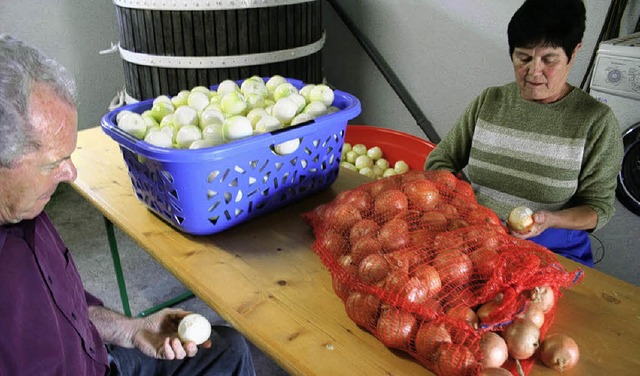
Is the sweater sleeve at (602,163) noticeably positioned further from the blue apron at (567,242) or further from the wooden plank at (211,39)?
the wooden plank at (211,39)

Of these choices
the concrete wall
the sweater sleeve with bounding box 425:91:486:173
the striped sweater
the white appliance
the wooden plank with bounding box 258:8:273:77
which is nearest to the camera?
the striped sweater

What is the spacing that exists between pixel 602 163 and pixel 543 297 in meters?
0.71

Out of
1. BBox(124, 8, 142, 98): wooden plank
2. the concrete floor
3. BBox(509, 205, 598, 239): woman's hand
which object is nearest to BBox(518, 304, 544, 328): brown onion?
BBox(509, 205, 598, 239): woman's hand

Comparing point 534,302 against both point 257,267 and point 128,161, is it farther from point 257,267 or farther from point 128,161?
point 128,161

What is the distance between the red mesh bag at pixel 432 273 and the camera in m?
0.77

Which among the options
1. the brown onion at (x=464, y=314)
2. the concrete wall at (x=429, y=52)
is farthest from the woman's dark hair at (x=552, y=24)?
the concrete wall at (x=429, y=52)

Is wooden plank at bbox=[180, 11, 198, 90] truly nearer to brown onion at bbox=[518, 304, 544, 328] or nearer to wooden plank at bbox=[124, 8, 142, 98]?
wooden plank at bbox=[124, 8, 142, 98]

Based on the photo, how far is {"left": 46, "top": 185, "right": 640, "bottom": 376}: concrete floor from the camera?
2.16 m

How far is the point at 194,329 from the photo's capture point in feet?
3.19

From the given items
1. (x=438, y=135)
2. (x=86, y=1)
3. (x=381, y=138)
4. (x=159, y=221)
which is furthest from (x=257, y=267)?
(x=86, y=1)

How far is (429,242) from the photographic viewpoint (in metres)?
0.91

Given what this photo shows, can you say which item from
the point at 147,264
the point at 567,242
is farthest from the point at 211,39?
the point at 567,242

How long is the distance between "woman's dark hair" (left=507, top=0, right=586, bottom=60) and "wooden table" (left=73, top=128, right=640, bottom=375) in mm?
605

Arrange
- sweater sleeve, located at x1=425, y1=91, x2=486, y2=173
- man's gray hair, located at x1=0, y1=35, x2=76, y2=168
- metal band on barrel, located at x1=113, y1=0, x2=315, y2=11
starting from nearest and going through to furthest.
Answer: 1. man's gray hair, located at x1=0, y1=35, x2=76, y2=168
2. sweater sleeve, located at x1=425, y1=91, x2=486, y2=173
3. metal band on barrel, located at x1=113, y1=0, x2=315, y2=11
